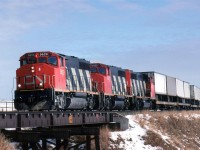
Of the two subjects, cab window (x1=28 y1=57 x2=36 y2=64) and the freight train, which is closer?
the freight train

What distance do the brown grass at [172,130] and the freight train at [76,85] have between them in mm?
3452

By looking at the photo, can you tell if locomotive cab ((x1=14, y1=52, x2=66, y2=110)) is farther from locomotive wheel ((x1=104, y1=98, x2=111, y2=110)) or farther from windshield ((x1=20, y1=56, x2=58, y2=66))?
locomotive wheel ((x1=104, y1=98, x2=111, y2=110))

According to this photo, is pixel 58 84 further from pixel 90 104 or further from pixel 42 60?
pixel 90 104

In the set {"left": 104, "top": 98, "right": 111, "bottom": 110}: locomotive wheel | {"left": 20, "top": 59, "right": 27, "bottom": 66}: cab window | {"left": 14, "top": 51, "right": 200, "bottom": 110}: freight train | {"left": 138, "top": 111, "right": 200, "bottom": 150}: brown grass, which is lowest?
{"left": 138, "top": 111, "right": 200, "bottom": 150}: brown grass

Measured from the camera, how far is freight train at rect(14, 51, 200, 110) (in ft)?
77.1

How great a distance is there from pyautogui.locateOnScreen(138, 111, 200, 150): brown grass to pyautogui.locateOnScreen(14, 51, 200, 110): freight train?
345 cm

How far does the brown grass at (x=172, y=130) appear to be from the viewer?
26.9 m

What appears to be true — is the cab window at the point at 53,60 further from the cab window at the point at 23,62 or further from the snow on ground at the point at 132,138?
the snow on ground at the point at 132,138

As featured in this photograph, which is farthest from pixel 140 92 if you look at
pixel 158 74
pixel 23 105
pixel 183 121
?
pixel 23 105

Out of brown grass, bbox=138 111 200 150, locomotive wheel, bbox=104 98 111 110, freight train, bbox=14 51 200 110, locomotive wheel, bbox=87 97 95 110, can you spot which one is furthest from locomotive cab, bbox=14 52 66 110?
brown grass, bbox=138 111 200 150

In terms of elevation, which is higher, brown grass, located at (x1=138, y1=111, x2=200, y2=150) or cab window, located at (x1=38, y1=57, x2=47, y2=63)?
cab window, located at (x1=38, y1=57, x2=47, y2=63)

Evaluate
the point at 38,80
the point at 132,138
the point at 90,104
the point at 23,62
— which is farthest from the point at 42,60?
the point at 132,138

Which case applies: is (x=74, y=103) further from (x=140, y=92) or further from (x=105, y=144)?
(x=140, y=92)

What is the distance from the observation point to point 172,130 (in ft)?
115
